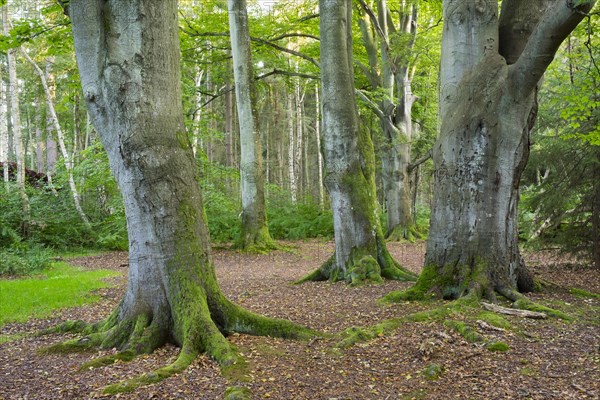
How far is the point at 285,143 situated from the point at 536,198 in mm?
29305

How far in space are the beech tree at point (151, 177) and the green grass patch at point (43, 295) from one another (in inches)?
106

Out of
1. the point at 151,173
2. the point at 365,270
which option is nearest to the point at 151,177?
the point at 151,173

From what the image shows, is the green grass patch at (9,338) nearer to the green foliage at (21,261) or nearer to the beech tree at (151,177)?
the beech tree at (151,177)

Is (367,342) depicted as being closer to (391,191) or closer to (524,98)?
(524,98)

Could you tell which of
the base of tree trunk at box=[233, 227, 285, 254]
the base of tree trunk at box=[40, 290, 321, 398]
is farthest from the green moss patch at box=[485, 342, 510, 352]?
the base of tree trunk at box=[233, 227, 285, 254]

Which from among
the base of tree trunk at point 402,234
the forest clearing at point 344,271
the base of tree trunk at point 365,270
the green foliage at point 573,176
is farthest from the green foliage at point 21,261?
the green foliage at point 573,176

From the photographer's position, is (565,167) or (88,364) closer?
(88,364)

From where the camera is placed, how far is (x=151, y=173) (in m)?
4.51

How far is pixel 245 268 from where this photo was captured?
1124 cm

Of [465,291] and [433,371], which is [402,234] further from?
[433,371]

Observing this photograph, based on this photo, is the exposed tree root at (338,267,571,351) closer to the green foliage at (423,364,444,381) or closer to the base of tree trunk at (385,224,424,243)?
the green foliage at (423,364,444,381)

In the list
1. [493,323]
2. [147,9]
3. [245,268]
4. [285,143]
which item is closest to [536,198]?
[493,323]

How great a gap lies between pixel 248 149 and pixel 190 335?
10.1 metres

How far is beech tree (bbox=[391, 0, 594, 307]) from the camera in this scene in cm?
569
